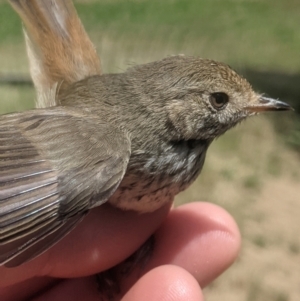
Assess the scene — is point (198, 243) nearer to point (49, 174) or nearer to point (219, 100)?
point (219, 100)

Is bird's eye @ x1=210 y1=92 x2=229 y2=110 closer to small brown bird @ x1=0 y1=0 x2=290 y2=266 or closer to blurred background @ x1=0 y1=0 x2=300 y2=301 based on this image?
small brown bird @ x1=0 y1=0 x2=290 y2=266

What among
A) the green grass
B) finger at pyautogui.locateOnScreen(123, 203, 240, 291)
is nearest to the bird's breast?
finger at pyautogui.locateOnScreen(123, 203, 240, 291)

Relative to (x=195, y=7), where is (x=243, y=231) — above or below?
below

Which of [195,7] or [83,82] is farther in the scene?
[195,7]

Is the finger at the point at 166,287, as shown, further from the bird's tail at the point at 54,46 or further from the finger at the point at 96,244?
the bird's tail at the point at 54,46

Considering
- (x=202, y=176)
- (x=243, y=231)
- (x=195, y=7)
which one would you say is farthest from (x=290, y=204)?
(x=195, y=7)

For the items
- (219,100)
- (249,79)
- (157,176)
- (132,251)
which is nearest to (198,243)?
(132,251)

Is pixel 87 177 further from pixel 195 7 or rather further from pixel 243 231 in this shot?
pixel 195 7

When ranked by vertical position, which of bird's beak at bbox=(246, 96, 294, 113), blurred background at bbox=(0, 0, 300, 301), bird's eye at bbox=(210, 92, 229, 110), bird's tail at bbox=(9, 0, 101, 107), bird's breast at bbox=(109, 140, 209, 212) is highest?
bird's tail at bbox=(9, 0, 101, 107)
